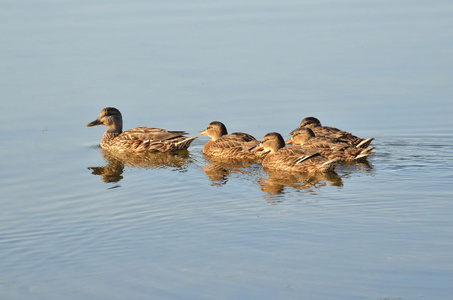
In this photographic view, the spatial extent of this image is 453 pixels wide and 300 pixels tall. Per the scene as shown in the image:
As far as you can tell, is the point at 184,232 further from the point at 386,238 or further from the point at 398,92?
the point at 398,92

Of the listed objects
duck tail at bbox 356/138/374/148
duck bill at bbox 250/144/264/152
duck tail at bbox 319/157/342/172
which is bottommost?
duck tail at bbox 319/157/342/172

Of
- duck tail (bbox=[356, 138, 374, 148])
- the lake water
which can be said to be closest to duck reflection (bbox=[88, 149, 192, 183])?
the lake water

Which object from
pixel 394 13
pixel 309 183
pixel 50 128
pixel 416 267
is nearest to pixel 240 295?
pixel 416 267

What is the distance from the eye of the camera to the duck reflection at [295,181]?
11.1 m

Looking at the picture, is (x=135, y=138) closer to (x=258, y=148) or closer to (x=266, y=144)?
(x=258, y=148)

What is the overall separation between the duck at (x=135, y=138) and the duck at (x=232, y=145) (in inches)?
18.3

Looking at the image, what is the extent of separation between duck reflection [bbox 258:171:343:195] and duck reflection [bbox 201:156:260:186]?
0.45m

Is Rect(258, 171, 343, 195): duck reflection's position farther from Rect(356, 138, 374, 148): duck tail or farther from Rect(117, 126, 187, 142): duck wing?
Rect(117, 126, 187, 142): duck wing

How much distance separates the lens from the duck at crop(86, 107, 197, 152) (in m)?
14.0

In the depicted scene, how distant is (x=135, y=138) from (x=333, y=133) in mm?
3684

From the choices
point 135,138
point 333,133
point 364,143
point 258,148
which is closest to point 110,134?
point 135,138

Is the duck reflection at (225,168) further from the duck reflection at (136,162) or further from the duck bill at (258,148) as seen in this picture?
the duck reflection at (136,162)

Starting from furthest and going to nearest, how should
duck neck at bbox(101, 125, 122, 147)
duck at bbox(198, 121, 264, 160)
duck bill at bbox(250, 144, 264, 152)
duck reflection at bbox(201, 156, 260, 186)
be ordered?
duck neck at bbox(101, 125, 122, 147) < duck at bbox(198, 121, 264, 160) < duck bill at bbox(250, 144, 264, 152) < duck reflection at bbox(201, 156, 260, 186)

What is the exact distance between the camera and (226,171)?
12.6 meters
